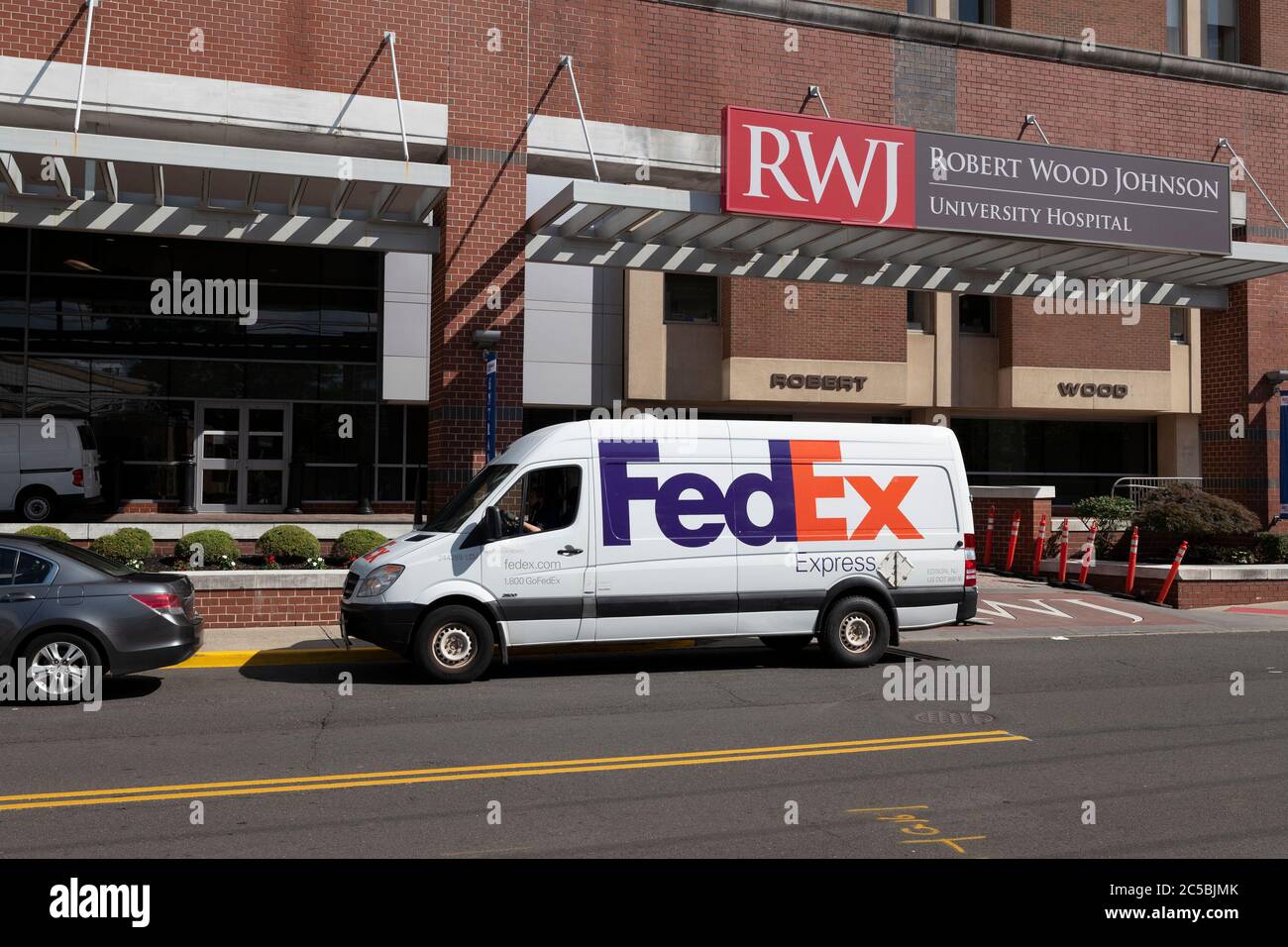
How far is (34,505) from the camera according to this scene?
22203 millimetres

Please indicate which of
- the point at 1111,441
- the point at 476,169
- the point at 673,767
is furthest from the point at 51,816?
the point at 1111,441

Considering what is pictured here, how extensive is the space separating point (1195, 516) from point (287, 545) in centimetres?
1446

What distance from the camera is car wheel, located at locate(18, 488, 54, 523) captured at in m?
22.2

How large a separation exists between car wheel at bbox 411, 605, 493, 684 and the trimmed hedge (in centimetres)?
516

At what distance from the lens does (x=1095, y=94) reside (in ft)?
73.9

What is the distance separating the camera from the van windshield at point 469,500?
11578 millimetres

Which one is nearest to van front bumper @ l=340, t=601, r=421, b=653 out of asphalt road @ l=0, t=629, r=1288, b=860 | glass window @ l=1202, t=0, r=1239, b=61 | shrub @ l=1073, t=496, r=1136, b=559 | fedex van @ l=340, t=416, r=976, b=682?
fedex van @ l=340, t=416, r=976, b=682

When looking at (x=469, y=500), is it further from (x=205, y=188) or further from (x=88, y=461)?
(x=88, y=461)

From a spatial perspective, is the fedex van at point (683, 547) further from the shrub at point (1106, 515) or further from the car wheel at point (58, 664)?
the shrub at point (1106, 515)

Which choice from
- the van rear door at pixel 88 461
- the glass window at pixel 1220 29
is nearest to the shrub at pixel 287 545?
the van rear door at pixel 88 461

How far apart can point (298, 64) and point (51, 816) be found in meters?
13.3

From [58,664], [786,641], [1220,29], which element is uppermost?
[1220,29]

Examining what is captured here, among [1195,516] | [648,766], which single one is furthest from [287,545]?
[1195,516]
